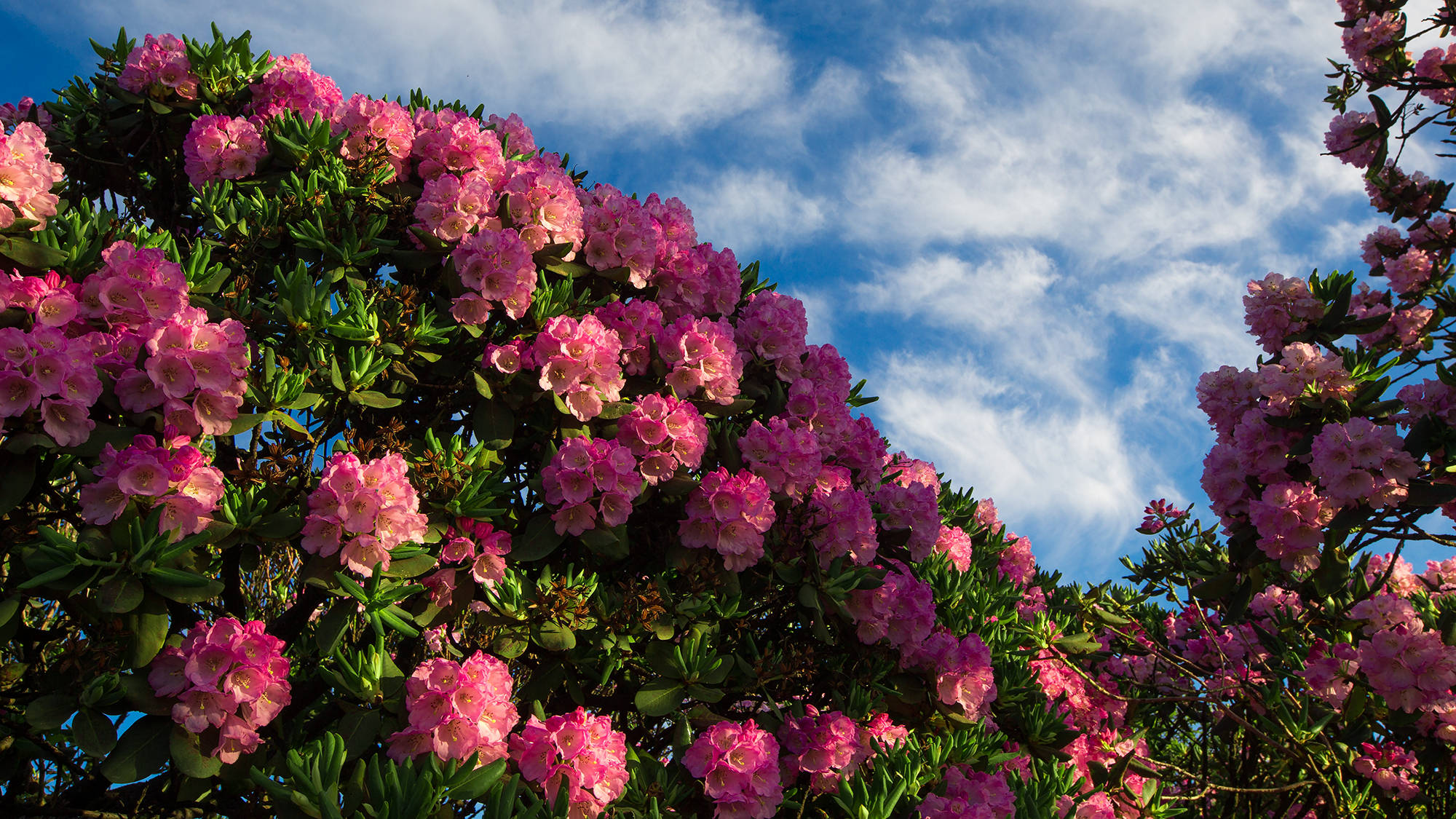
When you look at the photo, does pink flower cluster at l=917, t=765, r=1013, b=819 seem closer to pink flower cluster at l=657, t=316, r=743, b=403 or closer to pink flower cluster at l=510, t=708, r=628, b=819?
pink flower cluster at l=510, t=708, r=628, b=819

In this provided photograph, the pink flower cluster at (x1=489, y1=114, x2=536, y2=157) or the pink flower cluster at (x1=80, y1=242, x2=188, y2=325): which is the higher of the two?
the pink flower cluster at (x1=489, y1=114, x2=536, y2=157)

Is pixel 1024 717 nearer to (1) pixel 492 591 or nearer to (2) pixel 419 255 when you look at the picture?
(1) pixel 492 591

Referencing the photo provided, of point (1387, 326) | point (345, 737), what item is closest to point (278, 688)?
point (345, 737)

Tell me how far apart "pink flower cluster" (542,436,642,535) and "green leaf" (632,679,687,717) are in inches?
22.5

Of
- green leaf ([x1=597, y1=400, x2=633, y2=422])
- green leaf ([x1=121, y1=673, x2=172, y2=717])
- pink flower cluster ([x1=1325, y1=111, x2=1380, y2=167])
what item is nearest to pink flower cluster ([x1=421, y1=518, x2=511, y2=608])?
green leaf ([x1=597, y1=400, x2=633, y2=422])

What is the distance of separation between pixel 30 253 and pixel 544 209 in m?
1.74

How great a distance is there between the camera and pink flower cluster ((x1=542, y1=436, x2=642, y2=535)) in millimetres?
3158

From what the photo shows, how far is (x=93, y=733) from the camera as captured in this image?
8.66ft

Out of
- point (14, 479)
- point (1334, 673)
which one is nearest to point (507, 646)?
point (14, 479)

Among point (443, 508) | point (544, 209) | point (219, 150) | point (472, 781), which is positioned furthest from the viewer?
point (219, 150)

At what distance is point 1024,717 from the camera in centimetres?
387

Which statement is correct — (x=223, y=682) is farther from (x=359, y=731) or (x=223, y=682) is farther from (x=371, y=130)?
(x=371, y=130)

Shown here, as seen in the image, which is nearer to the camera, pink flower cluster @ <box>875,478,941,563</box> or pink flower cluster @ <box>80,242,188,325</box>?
pink flower cluster @ <box>80,242,188,325</box>

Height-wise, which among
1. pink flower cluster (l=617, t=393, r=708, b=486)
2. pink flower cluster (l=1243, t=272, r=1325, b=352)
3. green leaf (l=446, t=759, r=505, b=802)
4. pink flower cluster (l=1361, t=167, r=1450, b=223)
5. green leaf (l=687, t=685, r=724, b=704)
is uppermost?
pink flower cluster (l=1361, t=167, r=1450, b=223)
